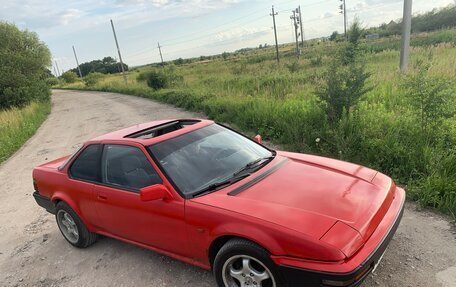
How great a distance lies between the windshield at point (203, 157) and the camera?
3451 mm

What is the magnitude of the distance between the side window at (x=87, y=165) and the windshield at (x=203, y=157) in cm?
98

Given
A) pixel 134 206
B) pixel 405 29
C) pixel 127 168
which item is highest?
pixel 405 29

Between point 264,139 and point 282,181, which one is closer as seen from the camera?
point 282,181

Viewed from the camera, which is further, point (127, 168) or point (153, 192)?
point (127, 168)

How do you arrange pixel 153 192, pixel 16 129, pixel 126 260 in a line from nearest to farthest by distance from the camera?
pixel 153 192, pixel 126 260, pixel 16 129

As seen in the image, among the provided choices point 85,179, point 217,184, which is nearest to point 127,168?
point 85,179

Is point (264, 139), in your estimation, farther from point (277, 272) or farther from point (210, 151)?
point (277, 272)

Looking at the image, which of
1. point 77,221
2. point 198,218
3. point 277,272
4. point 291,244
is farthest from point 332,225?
point 77,221

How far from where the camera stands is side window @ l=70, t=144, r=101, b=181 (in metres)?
4.24

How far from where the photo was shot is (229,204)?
3025 millimetres

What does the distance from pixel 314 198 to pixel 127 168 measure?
2010mm

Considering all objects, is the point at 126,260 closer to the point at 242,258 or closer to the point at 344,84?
the point at 242,258

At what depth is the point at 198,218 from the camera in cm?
312

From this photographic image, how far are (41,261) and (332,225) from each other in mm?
3803
